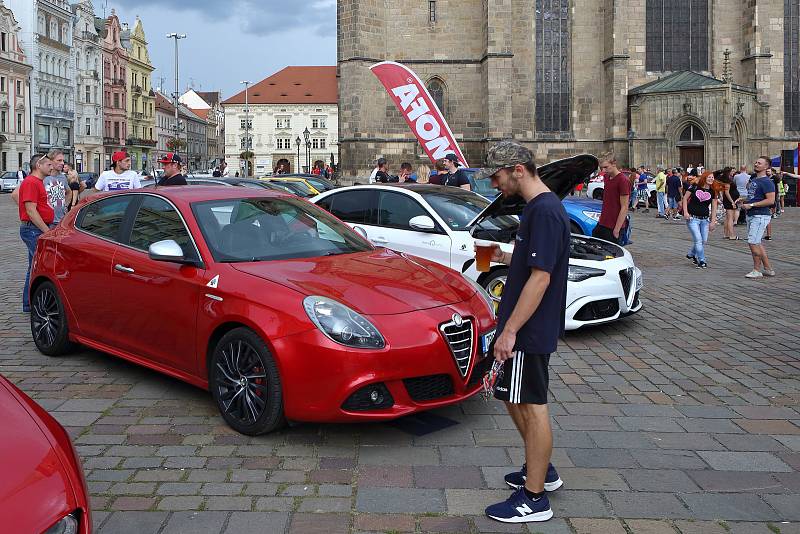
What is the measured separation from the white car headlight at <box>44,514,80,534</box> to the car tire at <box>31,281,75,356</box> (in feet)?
15.4

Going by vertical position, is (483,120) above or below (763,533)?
above

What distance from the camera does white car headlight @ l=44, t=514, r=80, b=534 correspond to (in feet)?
7.57

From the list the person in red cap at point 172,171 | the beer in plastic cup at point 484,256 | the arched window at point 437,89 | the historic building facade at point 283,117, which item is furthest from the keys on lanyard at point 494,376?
the historic building facade at point 283,117

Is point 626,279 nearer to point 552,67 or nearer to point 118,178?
point 118,178

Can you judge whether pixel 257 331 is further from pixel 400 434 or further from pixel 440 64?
pixel 440 64

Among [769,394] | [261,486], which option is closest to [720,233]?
[769,394]

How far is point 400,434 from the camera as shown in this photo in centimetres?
503

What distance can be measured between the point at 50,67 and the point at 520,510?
8213 centimetres

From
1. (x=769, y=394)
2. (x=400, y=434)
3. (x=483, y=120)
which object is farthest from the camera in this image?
(x=483, y=120)

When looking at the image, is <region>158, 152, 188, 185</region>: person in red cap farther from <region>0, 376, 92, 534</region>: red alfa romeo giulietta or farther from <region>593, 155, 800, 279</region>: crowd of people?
<region>0, 376, 92, 534</region>: red alfa romeo giulietta

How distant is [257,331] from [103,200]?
274cm

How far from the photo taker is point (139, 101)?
97500 millimetres

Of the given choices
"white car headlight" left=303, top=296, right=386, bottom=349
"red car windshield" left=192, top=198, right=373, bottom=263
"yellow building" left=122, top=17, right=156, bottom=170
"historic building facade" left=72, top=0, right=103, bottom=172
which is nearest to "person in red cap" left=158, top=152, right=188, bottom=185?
"red car windshield" left=192, top=198, right=373, bottom=263

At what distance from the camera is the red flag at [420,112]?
18.1 m
